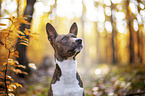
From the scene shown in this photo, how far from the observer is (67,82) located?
2.74 m

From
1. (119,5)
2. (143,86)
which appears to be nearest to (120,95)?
(143,86)

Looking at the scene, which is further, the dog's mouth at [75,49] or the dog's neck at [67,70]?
the dog's neck at [67,70]

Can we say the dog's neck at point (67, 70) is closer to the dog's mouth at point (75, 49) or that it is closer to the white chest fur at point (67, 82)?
the white chest fur at point (67, 82)

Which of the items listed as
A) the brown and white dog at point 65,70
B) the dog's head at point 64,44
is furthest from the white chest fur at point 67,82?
the dog's head at point 64,44

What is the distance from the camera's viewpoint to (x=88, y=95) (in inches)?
227

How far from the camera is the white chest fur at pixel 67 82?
2705 millimetres

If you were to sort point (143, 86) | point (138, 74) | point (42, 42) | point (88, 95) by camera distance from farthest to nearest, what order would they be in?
point (42, 42) < point (138, 74) < point (88, 95) < point (143, 86)

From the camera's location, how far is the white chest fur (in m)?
2.71

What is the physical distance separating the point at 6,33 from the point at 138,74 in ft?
18.7

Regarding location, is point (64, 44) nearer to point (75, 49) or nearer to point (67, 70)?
point (75, 49)

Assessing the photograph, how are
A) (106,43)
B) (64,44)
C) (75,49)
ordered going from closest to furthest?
1. (75,49)
2. (64,44)
3. (106,43)

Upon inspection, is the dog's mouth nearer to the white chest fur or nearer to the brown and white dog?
the brown and white dog

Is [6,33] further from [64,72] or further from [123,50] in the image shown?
[123,50]

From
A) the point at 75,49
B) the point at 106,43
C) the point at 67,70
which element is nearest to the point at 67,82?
the point at 67,70
